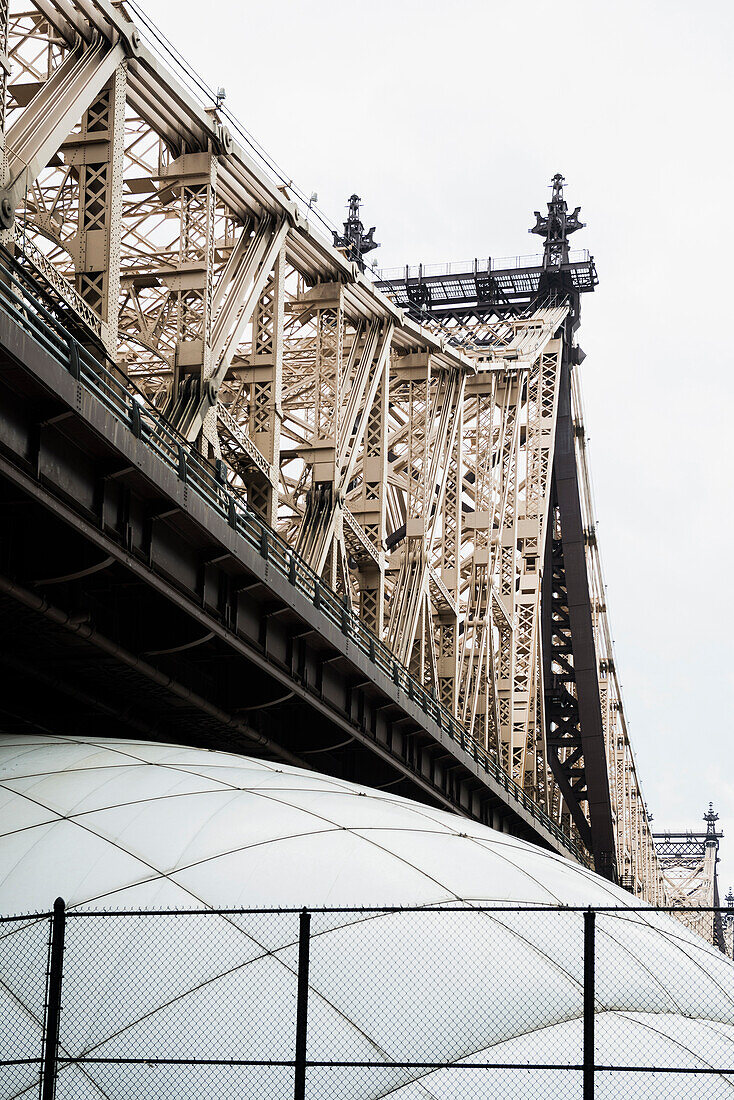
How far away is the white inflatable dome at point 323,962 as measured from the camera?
17.4 metres

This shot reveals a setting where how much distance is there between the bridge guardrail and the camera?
24844 millimetres

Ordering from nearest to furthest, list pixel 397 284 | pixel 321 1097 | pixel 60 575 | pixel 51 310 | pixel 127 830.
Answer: pixel 321 1097 < pixel 127 830 < pixel 60 575 < pixel 51 310 < pixel 397 284

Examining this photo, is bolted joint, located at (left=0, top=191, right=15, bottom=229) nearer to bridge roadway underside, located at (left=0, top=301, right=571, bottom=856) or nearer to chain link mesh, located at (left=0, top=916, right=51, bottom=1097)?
bridge roadway underside, located at (left=0, top=301, right=571, bottom=856)

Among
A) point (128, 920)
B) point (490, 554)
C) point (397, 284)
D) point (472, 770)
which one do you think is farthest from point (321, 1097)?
point (397, 284)

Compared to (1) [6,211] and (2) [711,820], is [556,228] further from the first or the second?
(2) [711,820]

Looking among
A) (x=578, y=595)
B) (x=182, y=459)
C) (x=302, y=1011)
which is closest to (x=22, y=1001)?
(x=302, y=1011)

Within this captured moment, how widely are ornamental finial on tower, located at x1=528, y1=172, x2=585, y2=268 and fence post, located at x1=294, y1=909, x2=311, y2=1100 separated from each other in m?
79.2

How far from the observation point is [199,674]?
113 feet

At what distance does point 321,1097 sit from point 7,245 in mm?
17331

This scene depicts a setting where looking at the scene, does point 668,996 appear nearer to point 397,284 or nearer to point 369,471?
point 369,471

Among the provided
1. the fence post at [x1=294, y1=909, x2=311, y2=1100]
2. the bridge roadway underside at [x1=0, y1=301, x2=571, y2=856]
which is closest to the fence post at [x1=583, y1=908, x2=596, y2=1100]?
the fence post at [x1=294, y1=909, x2=311, y2=1100]

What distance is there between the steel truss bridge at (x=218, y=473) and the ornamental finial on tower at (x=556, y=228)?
1777 cm

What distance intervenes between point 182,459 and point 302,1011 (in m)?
14.2

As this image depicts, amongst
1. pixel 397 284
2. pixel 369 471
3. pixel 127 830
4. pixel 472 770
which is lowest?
pixel 127 830
